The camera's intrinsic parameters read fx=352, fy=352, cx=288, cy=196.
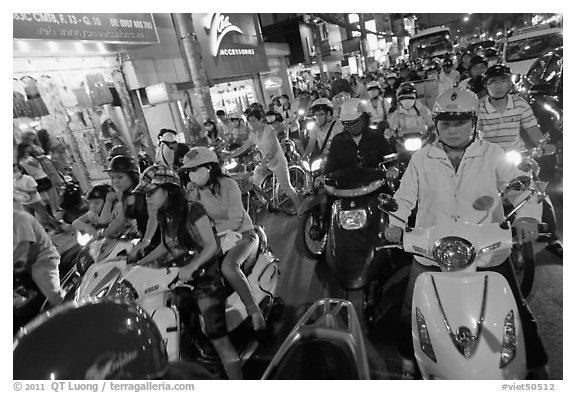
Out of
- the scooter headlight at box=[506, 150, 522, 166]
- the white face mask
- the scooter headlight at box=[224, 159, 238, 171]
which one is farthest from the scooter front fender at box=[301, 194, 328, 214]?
the scooter headlight at box=[224, 159, 238, 171]

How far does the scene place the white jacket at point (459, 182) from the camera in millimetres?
2461

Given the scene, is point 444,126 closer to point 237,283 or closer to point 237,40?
point 237,283

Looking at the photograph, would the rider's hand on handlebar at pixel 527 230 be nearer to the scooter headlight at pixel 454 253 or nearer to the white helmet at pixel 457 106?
the scooter headlight at pixel 454 253

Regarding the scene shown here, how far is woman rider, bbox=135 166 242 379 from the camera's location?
2.73 metres

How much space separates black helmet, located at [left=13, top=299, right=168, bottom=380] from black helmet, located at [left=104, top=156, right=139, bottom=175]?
2224 mm

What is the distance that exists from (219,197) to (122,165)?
40.2 inches

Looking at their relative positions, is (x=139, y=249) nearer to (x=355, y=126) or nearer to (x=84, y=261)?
(x=84, y=261)

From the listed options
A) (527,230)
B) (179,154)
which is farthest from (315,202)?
(179,154)

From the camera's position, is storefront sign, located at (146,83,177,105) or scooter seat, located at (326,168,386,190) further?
storefront sign, located at (146,83,177,105)

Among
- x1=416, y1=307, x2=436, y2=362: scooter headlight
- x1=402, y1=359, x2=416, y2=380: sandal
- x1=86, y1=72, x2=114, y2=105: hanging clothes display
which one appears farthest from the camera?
x1=86, y1=72, x2=114, y2=105: hanging clothes display

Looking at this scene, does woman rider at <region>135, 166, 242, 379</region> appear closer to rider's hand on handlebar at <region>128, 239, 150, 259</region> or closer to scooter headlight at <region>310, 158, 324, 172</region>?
rider's hand on handlebar at <region>128, 239, 150, 259</region>

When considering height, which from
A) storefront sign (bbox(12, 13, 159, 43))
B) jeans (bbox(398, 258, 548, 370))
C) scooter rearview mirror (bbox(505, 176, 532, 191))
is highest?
storefront sign (bbox(12, 13, 159, 43))

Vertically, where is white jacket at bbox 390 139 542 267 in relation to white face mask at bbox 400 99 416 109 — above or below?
below

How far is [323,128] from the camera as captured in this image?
239 inches
